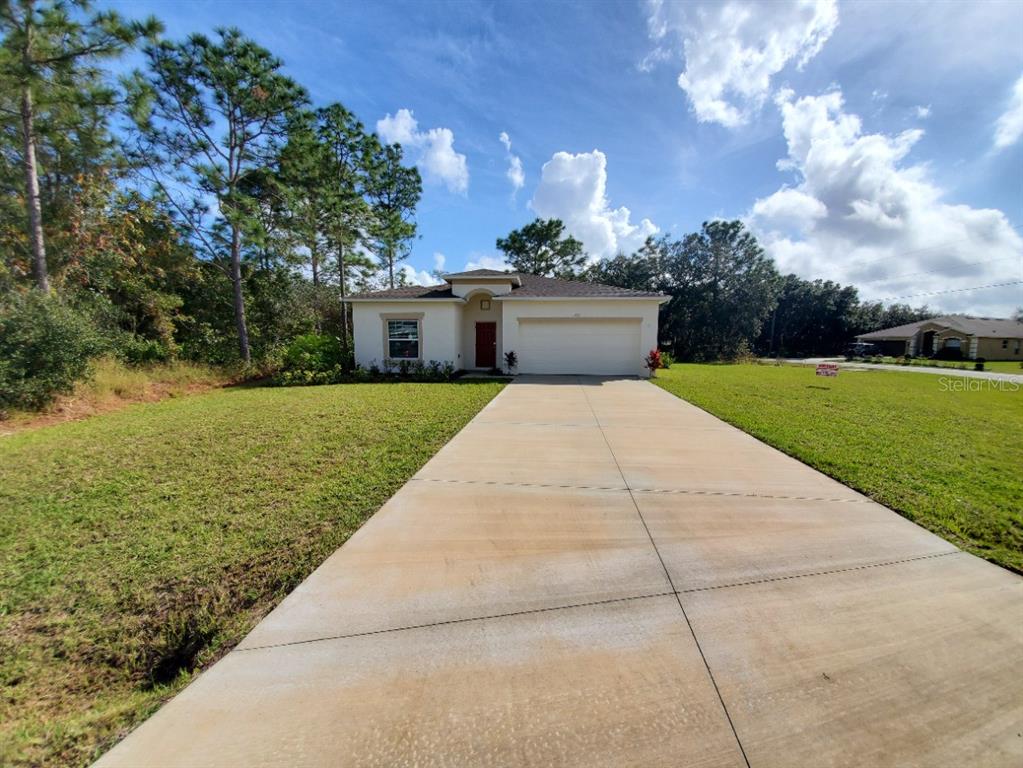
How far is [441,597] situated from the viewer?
246 cm

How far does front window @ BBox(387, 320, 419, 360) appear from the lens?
1464 cm

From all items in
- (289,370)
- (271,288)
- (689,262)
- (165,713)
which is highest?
(689,262)

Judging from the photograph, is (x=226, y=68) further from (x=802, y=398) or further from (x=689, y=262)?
(x=689, y=262)

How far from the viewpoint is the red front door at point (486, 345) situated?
15.5 m

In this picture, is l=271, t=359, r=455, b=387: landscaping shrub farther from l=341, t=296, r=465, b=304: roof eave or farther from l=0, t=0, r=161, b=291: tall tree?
l=0, t=0, r=161, b=291: tall tree

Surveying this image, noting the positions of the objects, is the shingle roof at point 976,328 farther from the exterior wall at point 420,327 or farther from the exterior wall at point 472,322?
the exterior wall at point 420,327

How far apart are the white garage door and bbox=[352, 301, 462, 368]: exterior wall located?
8.36ft

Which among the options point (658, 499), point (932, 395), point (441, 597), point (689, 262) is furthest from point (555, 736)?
point (689, 262)

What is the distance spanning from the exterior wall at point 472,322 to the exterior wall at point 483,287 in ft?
1.63

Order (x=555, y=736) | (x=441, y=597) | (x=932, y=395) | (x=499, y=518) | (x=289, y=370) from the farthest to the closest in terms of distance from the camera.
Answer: (x=289, y=370) → (x=932, y=395) → (x=499, y=518) → (x=441, y=597) → (x=555, y=736)

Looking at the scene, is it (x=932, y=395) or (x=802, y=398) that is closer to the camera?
(x=802, y=398)

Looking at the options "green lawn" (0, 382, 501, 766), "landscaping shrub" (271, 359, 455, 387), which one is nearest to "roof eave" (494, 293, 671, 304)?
"landscaping shrub" (271, 359, 455, 387)

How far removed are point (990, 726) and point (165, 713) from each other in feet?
11.5

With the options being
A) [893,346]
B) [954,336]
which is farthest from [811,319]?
[954,336]
